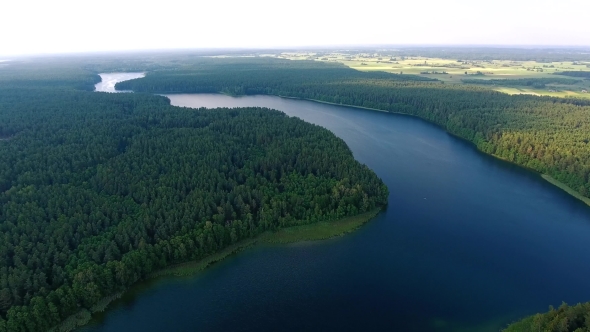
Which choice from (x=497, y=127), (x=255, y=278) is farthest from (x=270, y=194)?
(x=497, y=127)

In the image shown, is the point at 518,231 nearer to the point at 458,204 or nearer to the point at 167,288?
the point at 458,204

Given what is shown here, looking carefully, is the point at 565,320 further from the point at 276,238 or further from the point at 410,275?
the point at 276,238

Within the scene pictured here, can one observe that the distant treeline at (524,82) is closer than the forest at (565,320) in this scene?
No

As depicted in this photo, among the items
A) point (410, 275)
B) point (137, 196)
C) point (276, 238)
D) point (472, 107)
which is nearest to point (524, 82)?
point (472, 107)

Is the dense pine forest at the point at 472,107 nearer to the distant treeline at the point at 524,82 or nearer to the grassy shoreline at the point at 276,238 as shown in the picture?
the distant treeline at the point at 524,82

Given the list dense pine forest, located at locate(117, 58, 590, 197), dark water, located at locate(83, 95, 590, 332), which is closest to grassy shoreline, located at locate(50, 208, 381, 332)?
dark water, located at locate(83, 95, 590, 332)

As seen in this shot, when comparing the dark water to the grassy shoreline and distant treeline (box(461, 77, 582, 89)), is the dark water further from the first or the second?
distant treeline (box(461, 77, 582, 89))

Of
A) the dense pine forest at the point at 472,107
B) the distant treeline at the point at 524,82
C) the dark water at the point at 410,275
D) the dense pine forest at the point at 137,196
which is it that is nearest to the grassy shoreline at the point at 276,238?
the dense pine forest at the point at 137,196
